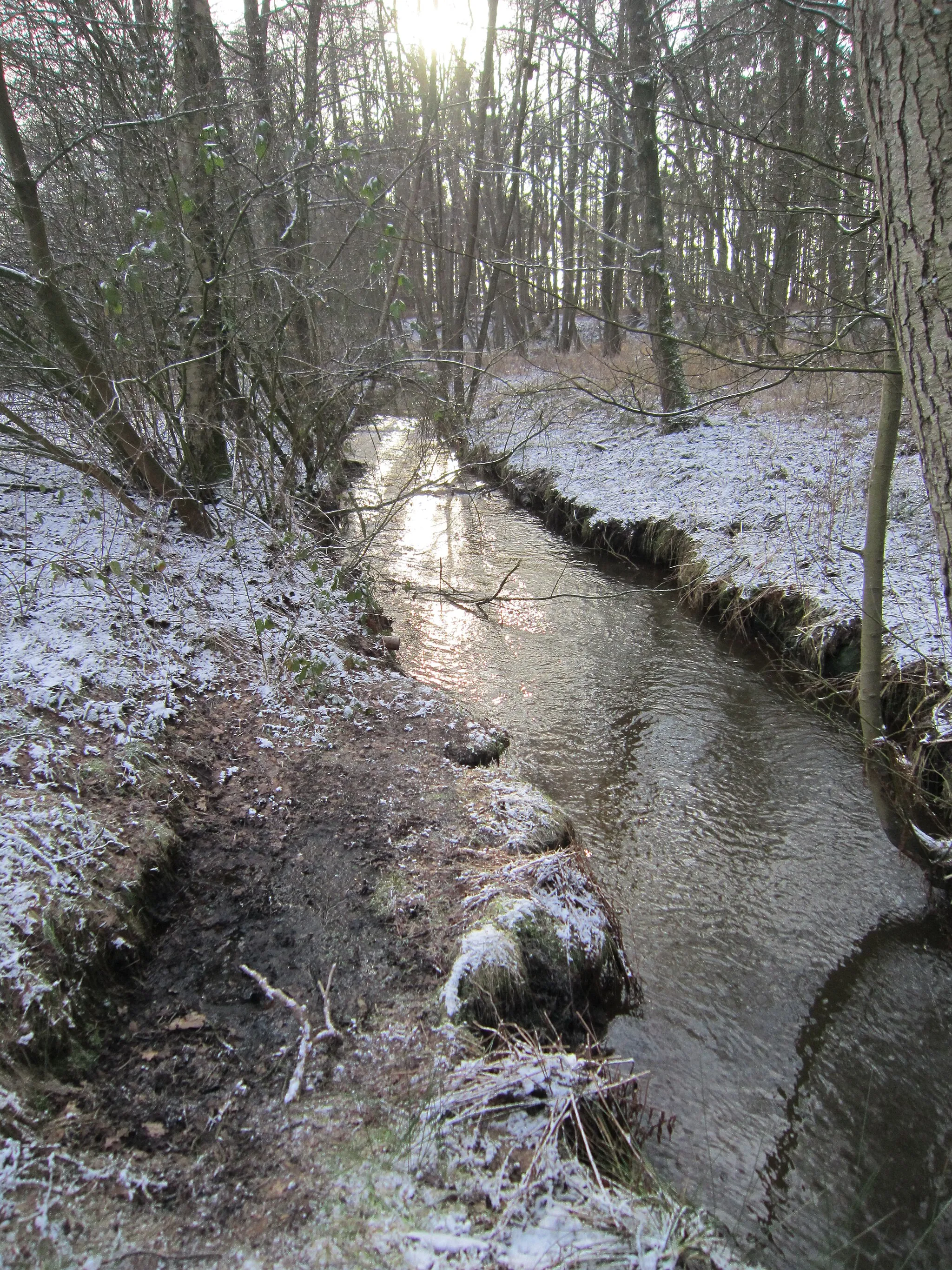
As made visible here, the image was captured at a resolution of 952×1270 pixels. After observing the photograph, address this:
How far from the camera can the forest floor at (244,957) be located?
1.85 metres

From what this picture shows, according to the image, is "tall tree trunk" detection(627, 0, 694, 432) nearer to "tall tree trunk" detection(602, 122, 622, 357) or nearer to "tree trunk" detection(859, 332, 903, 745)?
"tall tree trunk" detection(602, 122, 622, 357)

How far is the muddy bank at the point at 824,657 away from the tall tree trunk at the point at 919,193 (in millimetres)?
3138

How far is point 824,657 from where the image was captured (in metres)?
5.70

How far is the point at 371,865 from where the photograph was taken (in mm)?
3289

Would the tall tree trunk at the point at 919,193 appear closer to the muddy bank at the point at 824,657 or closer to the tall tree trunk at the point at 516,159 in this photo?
the muddy bank at the point at 824,657

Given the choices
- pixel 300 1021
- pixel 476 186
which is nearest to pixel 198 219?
pixel 300 1021

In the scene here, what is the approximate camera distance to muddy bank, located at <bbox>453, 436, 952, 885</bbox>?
4164 millimetres

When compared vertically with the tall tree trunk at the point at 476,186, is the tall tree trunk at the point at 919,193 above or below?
below

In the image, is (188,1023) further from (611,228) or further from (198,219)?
(611,228)

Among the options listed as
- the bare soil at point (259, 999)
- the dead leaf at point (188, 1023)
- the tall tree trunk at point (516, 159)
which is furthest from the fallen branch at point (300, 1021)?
the tall tree trunk at point (516, 159)

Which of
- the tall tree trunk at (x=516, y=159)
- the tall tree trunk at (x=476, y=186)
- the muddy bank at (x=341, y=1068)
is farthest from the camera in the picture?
the tall tree trunk at (x=516, y=159)

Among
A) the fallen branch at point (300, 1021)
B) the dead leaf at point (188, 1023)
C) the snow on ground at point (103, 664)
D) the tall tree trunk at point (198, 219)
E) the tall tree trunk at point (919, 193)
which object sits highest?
the tall tree trunk at point (198, 219)

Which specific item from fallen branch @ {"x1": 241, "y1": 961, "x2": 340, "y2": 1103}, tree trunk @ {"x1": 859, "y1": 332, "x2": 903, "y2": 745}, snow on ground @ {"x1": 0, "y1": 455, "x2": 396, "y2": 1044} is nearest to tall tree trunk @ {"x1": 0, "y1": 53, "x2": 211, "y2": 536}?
snow on ground @ {"x1": 0, "y1": 455, "x2": 396, "y2": 1044}

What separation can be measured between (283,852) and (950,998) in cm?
320
